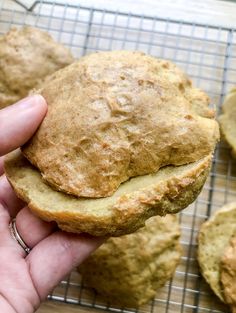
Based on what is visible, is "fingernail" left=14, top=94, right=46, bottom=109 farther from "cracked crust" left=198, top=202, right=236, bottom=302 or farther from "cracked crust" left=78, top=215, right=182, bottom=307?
"cracked crust" left=198, top=202, right=236, bottom=302

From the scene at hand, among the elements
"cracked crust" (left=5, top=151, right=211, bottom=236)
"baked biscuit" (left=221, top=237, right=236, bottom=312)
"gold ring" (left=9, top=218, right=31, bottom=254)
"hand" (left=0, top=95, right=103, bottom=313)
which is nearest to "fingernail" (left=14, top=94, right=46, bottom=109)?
"hand" (left=0, top=95, right=103, bottom=313)

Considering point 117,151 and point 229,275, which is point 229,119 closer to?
point 229,275

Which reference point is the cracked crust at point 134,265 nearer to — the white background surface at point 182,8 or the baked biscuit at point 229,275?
the baked biscuit at point 229,275

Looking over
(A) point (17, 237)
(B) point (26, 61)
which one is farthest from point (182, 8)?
(A) point (17, 237)

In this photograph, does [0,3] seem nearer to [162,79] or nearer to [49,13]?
[49,13]

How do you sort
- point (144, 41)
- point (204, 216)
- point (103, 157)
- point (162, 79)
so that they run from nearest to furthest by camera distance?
point (103, 157) < point (162, 79) < point (204, 216) < point (144, 41)

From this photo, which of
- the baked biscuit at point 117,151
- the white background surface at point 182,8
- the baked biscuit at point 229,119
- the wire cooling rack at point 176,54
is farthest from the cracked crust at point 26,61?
the baked biscuit at point 117,151

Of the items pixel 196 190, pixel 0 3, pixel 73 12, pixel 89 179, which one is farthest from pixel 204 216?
pixel 0 3
